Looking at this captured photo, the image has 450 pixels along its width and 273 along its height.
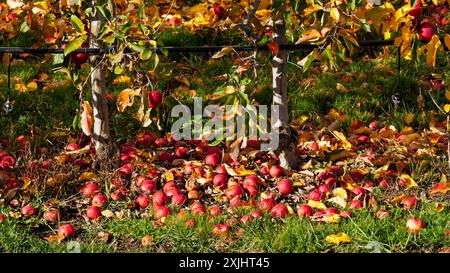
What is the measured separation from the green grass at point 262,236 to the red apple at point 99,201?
0.66 feet

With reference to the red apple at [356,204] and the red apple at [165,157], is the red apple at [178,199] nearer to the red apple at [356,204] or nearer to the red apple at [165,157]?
the red apple at [165,157]

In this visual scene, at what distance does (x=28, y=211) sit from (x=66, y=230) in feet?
0.87

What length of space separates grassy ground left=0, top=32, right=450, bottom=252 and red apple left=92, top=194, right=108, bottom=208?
13 centimetres

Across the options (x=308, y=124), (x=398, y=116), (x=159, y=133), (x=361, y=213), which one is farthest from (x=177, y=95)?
(x=361, y=213)

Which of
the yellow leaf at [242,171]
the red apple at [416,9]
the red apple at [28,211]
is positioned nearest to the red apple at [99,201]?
the red apple at [28,211]

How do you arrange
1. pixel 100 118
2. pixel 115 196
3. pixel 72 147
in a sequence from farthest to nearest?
1. pixel 72 147
2. pixel 100 118
3. pixel 115 196

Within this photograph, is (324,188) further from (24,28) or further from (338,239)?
(24,28)

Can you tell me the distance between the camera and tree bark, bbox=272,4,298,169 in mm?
3793

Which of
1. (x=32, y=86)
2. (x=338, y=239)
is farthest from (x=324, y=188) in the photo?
(x=32, y=86)

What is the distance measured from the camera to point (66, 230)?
333 cm

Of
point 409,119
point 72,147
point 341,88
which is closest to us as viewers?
point 72,147

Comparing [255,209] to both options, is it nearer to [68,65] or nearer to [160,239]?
[160,239]

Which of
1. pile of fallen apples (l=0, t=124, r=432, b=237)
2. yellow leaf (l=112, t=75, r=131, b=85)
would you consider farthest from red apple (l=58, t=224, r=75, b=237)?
yellow leaf (l=112, t=75, r=131, b=85)

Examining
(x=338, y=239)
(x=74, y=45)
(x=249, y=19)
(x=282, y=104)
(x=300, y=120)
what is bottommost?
(x=338, y=239)
